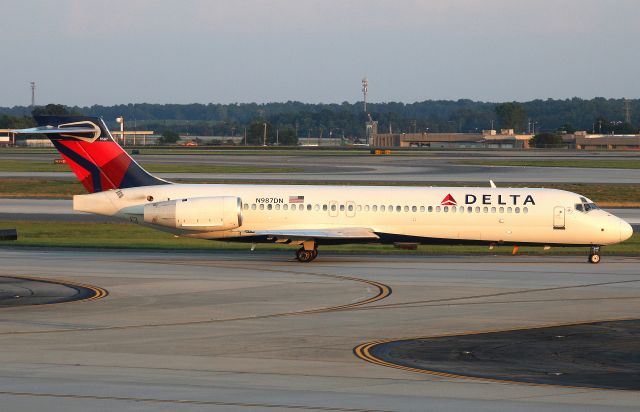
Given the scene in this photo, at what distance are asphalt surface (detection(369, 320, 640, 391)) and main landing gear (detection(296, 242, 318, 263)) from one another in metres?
16.6

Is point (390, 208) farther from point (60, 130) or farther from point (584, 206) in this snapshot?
point (60, 130)

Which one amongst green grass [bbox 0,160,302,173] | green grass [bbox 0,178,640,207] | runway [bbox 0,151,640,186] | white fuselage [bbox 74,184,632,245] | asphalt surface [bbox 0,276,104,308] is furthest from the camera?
green grass [bbox 0,160,302,173]

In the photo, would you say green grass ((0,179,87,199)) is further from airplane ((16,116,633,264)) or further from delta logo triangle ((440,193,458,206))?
delta logo triangle ((440,193,458,206))

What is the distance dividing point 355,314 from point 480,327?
3.70 meters

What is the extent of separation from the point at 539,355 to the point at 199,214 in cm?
2088

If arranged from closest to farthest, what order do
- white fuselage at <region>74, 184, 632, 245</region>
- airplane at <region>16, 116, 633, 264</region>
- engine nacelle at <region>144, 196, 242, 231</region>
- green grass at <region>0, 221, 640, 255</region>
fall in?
engine nacelle at <region>144, 196, 242, 231</region> < airplane at <region>16, 116, 633, 264</region> < white fuselage at <region>74, 184, 632, 245</region> < green grass at <region>0, 221, 640, 255</region>

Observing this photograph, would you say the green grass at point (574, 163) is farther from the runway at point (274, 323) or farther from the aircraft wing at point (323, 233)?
the aircraft wing at point (323, 233)

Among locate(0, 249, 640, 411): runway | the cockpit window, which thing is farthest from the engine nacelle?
the cockpit window

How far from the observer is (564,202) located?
136 feet

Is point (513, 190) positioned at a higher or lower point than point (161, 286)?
higher

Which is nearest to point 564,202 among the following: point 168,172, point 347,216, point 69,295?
point 347,216

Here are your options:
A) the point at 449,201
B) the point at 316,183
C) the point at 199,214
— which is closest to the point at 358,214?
the point at 449,201

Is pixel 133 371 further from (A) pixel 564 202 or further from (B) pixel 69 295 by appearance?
(A) pixel 564 202

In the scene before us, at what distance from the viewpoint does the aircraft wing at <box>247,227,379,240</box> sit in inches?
1598
